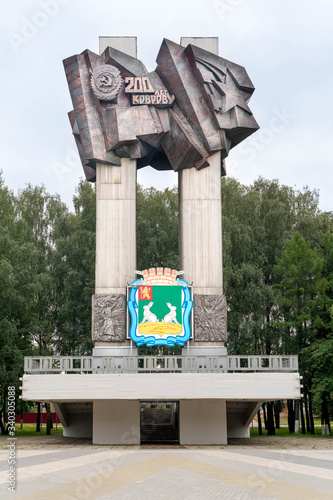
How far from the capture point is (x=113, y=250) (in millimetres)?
24312

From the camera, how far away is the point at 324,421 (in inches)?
1184

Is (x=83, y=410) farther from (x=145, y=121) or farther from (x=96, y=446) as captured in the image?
(x=145, y=121)

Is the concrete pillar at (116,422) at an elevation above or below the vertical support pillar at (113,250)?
below

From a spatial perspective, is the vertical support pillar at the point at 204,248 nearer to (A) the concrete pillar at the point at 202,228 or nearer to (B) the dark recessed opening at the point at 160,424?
(A) the concrete pillar at the point at 202,228

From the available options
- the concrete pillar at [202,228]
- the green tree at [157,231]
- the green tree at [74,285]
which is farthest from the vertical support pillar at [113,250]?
the green tree at [157,231]

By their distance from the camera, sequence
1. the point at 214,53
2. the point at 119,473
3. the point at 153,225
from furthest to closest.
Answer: the point at 153,225, the point at 214,53, the point at 119,473

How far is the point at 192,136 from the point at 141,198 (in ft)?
43.3

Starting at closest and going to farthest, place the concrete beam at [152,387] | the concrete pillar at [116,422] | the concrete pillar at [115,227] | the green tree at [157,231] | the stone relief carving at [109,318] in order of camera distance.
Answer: the concrete beam at [152,387], the concrete pillar at [116,422], the stone relief carving at [109,318], the concrete pillar at [115,227], the green tree at [157,231]

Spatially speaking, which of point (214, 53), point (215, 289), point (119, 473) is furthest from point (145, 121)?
point (119, 473)

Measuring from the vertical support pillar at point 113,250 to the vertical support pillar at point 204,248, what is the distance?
2.33m

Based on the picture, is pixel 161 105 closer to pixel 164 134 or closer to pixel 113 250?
pixel 164 134

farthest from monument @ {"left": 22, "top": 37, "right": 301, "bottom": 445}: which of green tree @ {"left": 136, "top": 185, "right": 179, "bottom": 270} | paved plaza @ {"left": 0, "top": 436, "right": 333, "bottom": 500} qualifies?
green tree @ {"left": 136, "top": 185, "right": 179, "bottom": 270}

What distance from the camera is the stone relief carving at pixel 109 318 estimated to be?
2339cm

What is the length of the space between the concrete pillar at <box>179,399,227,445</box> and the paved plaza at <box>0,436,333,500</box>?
9.34ft
